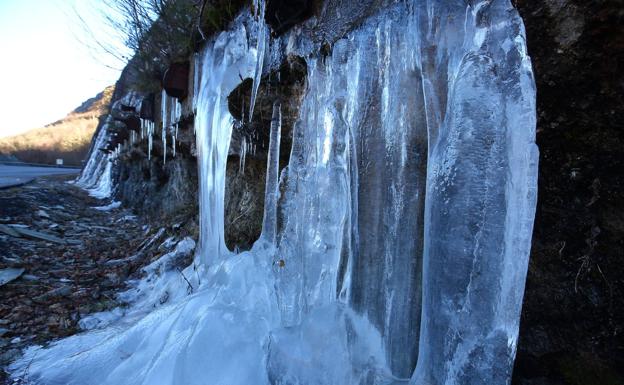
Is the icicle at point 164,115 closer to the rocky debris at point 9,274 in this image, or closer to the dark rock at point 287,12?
the rocky debris at point 9,274

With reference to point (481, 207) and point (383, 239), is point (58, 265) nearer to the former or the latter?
point (383, 239)

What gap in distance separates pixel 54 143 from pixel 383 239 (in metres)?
36.6

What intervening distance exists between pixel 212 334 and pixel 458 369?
1092 millimetres

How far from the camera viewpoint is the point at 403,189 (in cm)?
119

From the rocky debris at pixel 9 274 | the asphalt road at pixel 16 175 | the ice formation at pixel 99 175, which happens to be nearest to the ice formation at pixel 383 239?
the rocky debris at pixel 9 274

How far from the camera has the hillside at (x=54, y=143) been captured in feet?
91.4

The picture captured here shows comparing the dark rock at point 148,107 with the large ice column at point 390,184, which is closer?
the large ice column at point 390,184

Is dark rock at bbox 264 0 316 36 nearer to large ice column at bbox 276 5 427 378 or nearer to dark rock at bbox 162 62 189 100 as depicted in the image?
large ice column at bbox 276 5 427 378

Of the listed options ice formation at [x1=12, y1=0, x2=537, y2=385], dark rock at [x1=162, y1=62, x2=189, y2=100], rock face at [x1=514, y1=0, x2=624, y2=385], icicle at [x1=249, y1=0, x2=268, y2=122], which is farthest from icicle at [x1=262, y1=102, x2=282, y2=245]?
dark rock at [x1=162, y1=62, x2=189, y2=100]

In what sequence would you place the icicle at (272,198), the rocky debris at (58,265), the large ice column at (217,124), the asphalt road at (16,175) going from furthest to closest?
the asphalt road at (16,175)
the large ice column at (217,124)
the rocky debris at (58,265)
the icicle at (272,198)

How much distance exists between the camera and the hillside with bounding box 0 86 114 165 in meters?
27.9

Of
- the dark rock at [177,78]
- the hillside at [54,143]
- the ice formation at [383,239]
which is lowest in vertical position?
the ice formation at [383,239]

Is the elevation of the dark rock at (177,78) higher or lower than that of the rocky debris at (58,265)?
higher

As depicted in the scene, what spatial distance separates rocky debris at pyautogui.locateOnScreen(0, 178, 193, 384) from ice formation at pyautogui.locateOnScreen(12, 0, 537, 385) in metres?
0.43
